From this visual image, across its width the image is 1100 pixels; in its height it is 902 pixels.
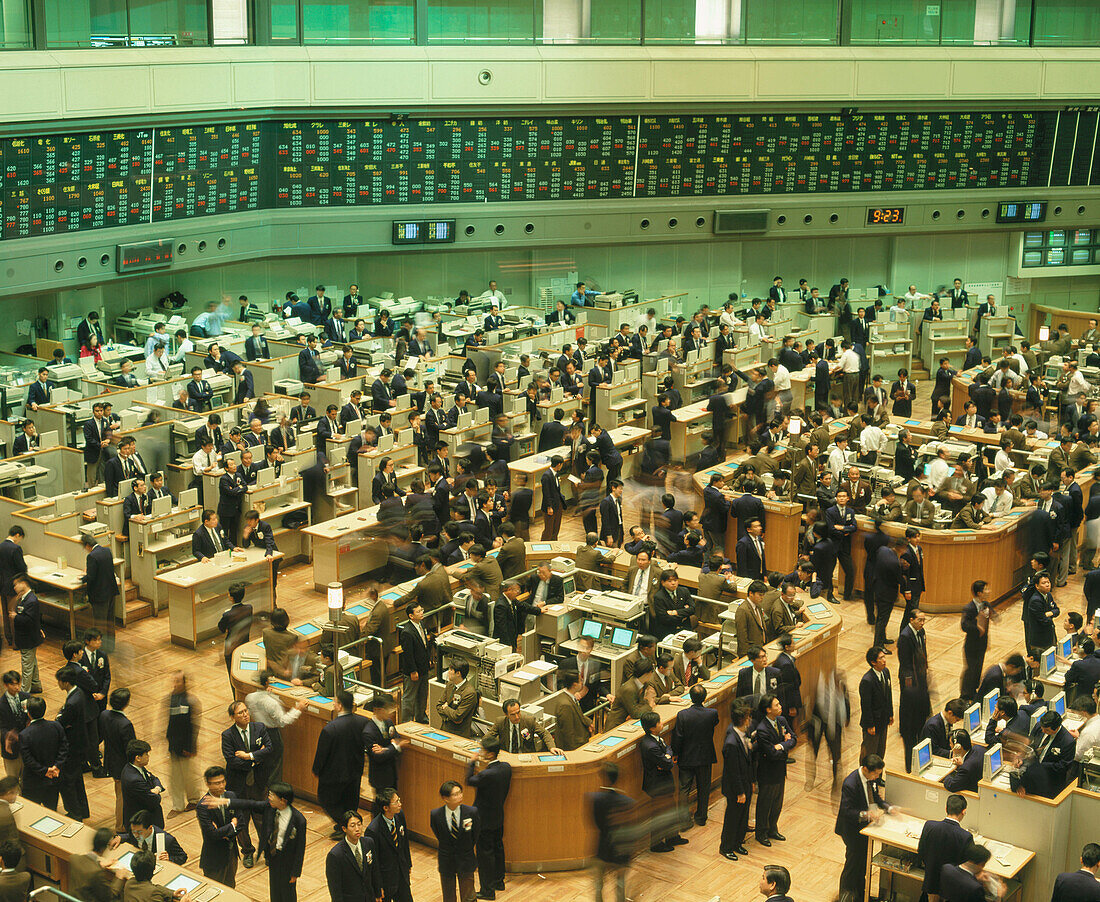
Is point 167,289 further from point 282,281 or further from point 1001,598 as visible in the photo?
point 1001,598

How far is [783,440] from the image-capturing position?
15.7m

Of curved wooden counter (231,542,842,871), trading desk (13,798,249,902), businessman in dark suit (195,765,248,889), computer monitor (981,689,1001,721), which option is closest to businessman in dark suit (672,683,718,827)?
curved wooden counter (231,542,842,871)

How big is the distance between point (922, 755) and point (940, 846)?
99 centimetres

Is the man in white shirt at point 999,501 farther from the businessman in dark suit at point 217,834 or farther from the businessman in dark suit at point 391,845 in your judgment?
the businessman in dark suit at point 217,834

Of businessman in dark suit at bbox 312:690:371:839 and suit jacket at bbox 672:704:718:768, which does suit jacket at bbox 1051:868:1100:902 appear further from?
businessman in dark suit at bbox 312:690:371:839

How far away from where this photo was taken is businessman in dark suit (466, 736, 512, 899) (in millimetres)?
8312

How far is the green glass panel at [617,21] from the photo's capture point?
1998 cm

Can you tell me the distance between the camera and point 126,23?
16844 mm

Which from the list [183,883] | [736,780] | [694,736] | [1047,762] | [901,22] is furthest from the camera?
[901,22]

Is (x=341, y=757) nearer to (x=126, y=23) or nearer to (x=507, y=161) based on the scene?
(x=126, y=23)

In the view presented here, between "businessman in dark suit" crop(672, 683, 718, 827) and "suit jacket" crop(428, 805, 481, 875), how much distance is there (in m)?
1.55

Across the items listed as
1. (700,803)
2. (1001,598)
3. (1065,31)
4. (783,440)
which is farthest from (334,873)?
(1065,31)

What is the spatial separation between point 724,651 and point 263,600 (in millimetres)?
4374

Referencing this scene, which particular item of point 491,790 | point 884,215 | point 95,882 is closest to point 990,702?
point 491,790
